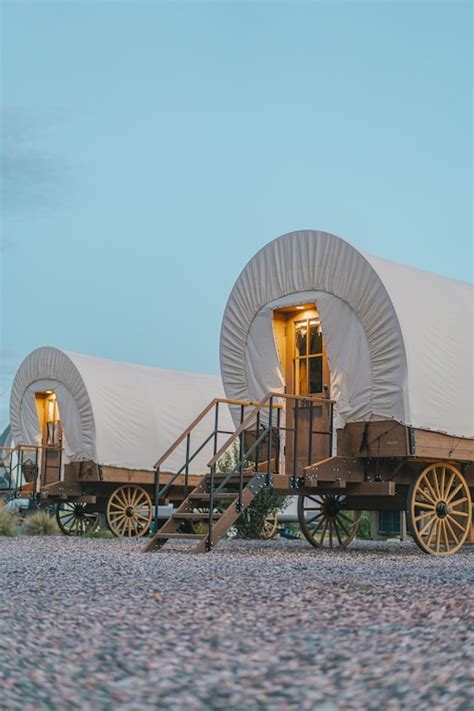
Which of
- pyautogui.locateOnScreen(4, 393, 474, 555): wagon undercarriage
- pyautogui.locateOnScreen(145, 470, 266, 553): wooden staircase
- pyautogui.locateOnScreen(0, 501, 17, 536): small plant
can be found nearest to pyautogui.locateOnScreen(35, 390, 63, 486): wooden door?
pyautogui.locateOnScreen(0, 501, 17, 536): small plant

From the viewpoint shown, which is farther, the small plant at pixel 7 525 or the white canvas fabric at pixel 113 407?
the white canvas fabric at pixel 113 407

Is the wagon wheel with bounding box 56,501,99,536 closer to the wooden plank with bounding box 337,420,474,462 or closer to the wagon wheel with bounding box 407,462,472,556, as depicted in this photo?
the wooden plank with bounding box 337,420,474,462

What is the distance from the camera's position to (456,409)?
952 centimetres

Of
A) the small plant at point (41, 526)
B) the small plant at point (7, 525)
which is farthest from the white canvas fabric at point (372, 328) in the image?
the small plant at point (41, 526)

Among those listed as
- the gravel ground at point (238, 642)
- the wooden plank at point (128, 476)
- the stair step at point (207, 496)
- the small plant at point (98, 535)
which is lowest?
the gravel ground at point (238, 642)

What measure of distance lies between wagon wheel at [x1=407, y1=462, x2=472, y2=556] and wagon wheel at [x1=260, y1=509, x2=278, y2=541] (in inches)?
158

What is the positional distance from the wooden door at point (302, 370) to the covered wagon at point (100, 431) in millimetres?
3810

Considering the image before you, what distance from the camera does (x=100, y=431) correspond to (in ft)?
46.1

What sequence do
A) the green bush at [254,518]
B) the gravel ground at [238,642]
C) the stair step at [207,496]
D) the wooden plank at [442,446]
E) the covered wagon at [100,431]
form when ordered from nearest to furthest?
the gravel ground at [238,642] → the stair step at [207,496] → the wooden plank at [442,446] → the green bush at [254,518] → the covered wagon at [100,431]

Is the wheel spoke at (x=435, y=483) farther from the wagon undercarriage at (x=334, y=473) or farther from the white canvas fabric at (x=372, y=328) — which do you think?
the white canvas fabric at (x=372, y=328)

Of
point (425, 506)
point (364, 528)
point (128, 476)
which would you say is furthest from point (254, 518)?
point (364, 528)

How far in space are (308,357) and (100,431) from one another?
4786mm

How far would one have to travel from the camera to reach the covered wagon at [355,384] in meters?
9.02

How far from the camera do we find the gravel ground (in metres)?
2.98
